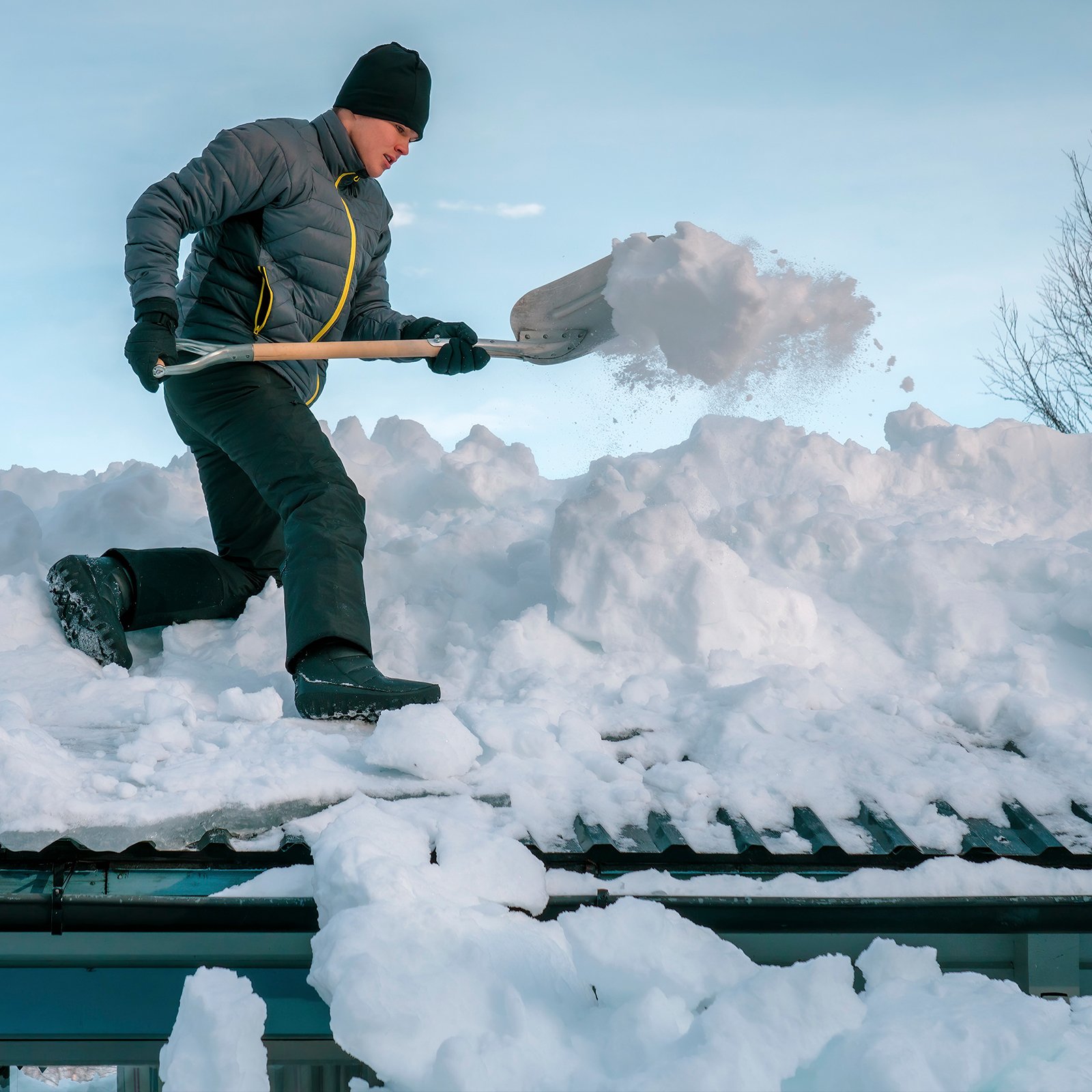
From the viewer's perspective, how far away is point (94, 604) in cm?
363

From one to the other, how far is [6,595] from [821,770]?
2.82 metres

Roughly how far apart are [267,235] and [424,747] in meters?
1.91

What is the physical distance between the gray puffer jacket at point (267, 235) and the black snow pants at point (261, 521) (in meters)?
0.20

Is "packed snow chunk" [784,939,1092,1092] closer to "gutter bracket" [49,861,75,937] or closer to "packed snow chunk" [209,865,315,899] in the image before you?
"packed snow chunk" [209,865,315,899]

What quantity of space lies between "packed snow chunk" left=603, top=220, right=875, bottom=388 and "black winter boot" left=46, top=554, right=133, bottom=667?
2.13 metres

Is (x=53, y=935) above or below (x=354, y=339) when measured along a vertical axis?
below

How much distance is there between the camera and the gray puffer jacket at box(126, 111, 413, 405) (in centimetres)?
333

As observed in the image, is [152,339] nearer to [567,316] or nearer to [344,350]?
[344,350]

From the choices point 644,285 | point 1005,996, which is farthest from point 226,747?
point 644,285

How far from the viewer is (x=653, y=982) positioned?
1.91 metres

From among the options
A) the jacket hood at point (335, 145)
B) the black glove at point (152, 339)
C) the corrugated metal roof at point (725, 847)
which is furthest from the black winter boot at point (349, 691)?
the jacket hood at point (335, 145)

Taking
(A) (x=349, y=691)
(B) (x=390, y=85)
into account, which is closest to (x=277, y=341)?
(B) (x=390, y=85)

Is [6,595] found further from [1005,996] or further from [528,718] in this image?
[1005,996]

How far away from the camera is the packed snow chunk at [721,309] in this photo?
4078mm
